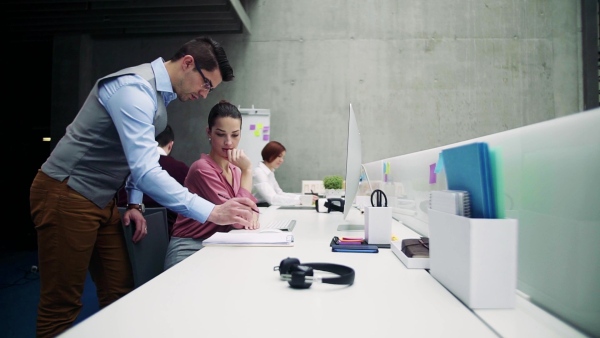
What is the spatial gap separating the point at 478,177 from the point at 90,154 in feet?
4.41

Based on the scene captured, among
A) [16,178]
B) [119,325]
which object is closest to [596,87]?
[119,325]

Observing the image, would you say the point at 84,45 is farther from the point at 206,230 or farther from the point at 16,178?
the point at 206,230

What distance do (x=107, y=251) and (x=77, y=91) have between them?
187 inches

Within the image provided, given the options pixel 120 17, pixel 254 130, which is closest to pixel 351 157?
pixel 254 130

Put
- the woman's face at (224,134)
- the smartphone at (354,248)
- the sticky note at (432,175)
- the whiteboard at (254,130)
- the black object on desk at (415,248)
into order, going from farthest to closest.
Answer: the whiteboard at (254,130), the woman's face at (224,134), the sticky note at (432,175), the smartphone at (354,248), the black object on desk at (415,248)

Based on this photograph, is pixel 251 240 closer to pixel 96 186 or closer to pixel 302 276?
pixel 302 276

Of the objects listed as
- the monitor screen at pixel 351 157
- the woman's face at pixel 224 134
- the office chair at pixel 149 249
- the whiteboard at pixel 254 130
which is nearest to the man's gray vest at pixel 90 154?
the office chair at pixel 149 249

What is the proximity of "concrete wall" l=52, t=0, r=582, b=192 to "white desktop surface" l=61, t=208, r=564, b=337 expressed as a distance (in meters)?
4.61

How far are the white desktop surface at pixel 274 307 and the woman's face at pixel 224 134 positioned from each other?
96 centimetres

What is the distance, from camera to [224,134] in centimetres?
179

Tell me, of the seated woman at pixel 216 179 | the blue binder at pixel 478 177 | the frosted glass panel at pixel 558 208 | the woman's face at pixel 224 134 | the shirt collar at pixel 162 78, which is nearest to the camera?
the frosted glass panel at pixel 558 208

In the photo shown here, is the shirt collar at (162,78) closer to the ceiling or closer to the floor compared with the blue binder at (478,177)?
closer to the ceiling

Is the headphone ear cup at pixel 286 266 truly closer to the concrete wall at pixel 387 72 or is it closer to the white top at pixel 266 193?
the white top at pixel 266 193

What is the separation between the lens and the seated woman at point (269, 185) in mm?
3016
